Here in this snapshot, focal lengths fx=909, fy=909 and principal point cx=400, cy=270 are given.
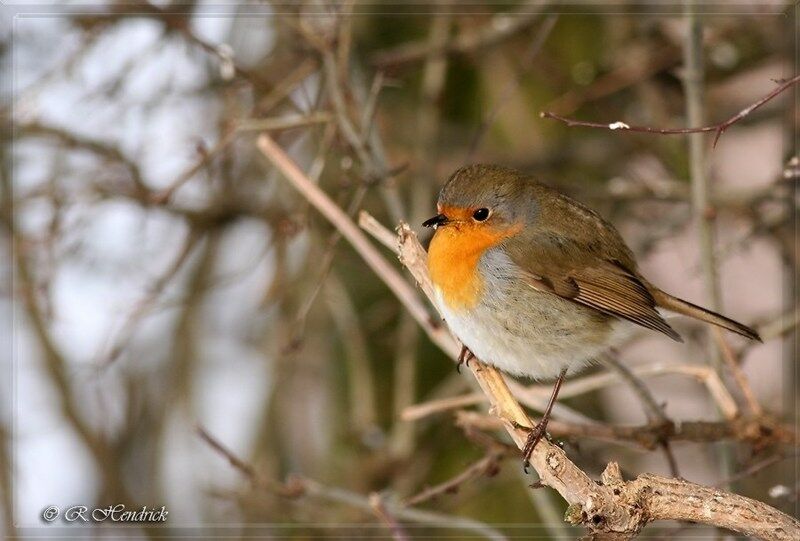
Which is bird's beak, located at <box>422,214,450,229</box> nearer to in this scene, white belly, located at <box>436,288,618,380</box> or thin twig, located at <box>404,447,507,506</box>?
white belly, located at <box>436,288,618,380</box>

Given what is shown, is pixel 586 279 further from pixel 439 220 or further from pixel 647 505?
pixel 647 505

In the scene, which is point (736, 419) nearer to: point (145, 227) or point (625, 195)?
point (625, 195)

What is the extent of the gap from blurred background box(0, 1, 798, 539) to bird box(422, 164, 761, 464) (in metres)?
0.34

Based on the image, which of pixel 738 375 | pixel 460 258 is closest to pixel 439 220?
pixel 460 258

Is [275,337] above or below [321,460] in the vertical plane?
above

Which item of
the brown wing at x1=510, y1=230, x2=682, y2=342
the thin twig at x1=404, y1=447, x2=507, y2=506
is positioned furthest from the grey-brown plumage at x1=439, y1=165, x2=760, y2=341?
the thin twig at x1=404, y1=447, x2=507, y2=506

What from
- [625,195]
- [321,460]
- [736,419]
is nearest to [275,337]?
[321,460]

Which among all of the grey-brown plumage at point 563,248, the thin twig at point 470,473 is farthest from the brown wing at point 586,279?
the thin twig at point 470,473

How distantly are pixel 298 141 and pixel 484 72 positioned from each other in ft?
3.18

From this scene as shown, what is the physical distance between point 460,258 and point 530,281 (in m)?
0.24

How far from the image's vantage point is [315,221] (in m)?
3.84

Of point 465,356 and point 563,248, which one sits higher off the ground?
point 563,248

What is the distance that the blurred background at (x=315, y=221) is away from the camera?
356cm

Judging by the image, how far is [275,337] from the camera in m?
4.36
